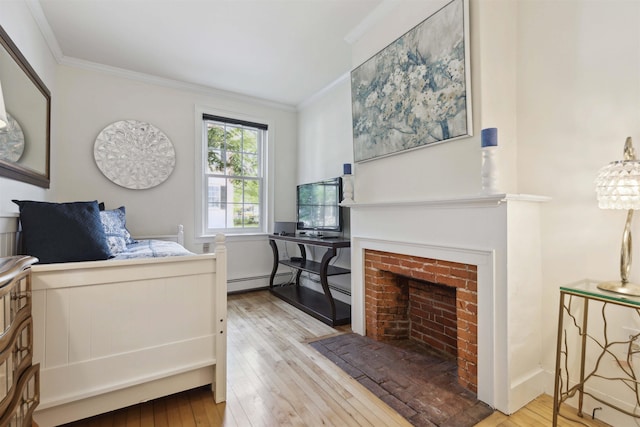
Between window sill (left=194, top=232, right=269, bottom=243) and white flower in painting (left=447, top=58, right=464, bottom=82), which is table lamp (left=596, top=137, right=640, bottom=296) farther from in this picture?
window sill (left=194, top=232, right=269, bottom=243)

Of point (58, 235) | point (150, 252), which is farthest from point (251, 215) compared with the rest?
point (58, 235)

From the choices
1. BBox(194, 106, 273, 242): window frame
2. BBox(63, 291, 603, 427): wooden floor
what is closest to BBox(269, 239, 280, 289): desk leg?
BBox(194, 106, 273, 242): window frame

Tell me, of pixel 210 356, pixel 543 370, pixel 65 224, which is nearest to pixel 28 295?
pixel 65 224

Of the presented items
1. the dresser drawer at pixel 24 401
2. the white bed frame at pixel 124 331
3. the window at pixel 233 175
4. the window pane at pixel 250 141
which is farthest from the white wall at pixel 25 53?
the window pane at pixel 250 141

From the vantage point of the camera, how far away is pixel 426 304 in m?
2.44

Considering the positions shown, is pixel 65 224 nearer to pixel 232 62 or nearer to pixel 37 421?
pixel 37 421

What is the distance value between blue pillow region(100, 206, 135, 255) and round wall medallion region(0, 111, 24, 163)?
66 centimetres

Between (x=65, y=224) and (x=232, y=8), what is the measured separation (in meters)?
1.96

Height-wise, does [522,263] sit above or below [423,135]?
below

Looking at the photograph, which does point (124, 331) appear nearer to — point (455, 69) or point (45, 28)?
point (455, 69)

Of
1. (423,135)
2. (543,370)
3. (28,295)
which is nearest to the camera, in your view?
(28,295)

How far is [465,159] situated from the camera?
1.83m

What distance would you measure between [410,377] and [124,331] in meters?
1.68

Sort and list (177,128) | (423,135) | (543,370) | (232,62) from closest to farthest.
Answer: (543,370), (423,135), (232,62), (177,128)
